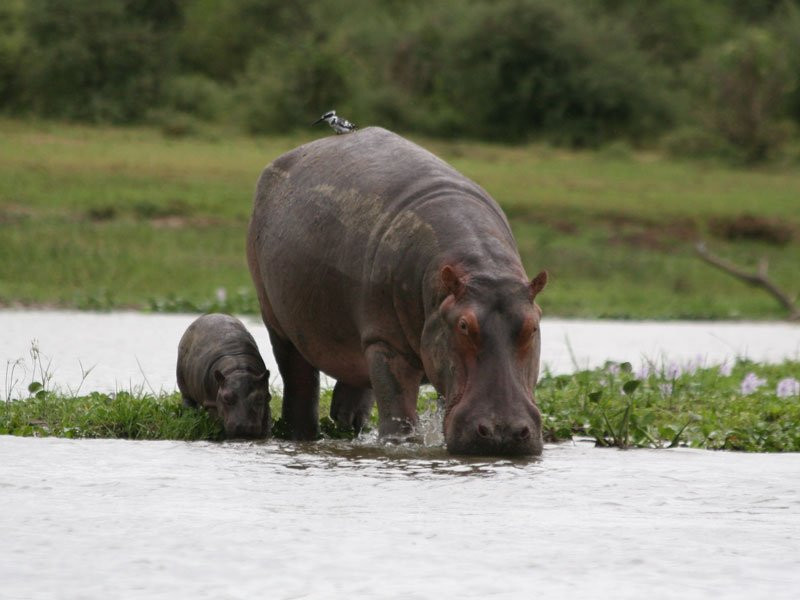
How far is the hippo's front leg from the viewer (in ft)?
19.1

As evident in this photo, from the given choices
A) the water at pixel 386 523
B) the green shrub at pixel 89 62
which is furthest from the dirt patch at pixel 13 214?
the water at pixel 386 523

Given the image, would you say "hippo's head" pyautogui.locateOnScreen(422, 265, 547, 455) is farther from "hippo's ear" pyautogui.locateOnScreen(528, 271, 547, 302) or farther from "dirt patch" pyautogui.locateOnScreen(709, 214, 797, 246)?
"dirt patch" pyautogui.locateOnScreen(709, 214, 797, 246)

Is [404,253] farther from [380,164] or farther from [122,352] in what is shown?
[122,352]

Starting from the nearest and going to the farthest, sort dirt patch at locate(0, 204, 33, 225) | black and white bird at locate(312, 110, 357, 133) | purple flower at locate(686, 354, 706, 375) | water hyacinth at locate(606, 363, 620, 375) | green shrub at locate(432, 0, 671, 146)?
black and white bird at locate(312, 110, 357, 133)
water hyacinth at locate(606, 363, 620, 375)
purple flower at locate(686, 354, 706, 375)
dirt patch at locate(0, 204, 33, 225)
green shrub at locate(432, 0, 671, 146)

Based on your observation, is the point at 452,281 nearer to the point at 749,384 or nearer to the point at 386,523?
the point at 386,523

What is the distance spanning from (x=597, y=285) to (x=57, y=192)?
7408 millimetres

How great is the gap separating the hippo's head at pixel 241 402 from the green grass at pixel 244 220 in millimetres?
7078

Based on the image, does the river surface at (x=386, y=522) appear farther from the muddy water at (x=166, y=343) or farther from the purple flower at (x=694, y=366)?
the purple flower at (x=694, y=366)

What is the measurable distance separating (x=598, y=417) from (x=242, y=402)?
1519 mm

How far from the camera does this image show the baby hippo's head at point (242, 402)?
6.34m

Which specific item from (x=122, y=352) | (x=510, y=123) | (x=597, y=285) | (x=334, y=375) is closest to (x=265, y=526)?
(x=334, y=375)

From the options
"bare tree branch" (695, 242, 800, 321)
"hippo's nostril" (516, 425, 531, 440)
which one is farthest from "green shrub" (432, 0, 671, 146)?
"hippo's nostril" (516, 425, 531, 440)

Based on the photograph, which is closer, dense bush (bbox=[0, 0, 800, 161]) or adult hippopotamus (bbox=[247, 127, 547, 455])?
adult hippopotamus (bbox=[247, 127, 547, 455])

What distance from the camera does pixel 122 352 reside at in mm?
9789
